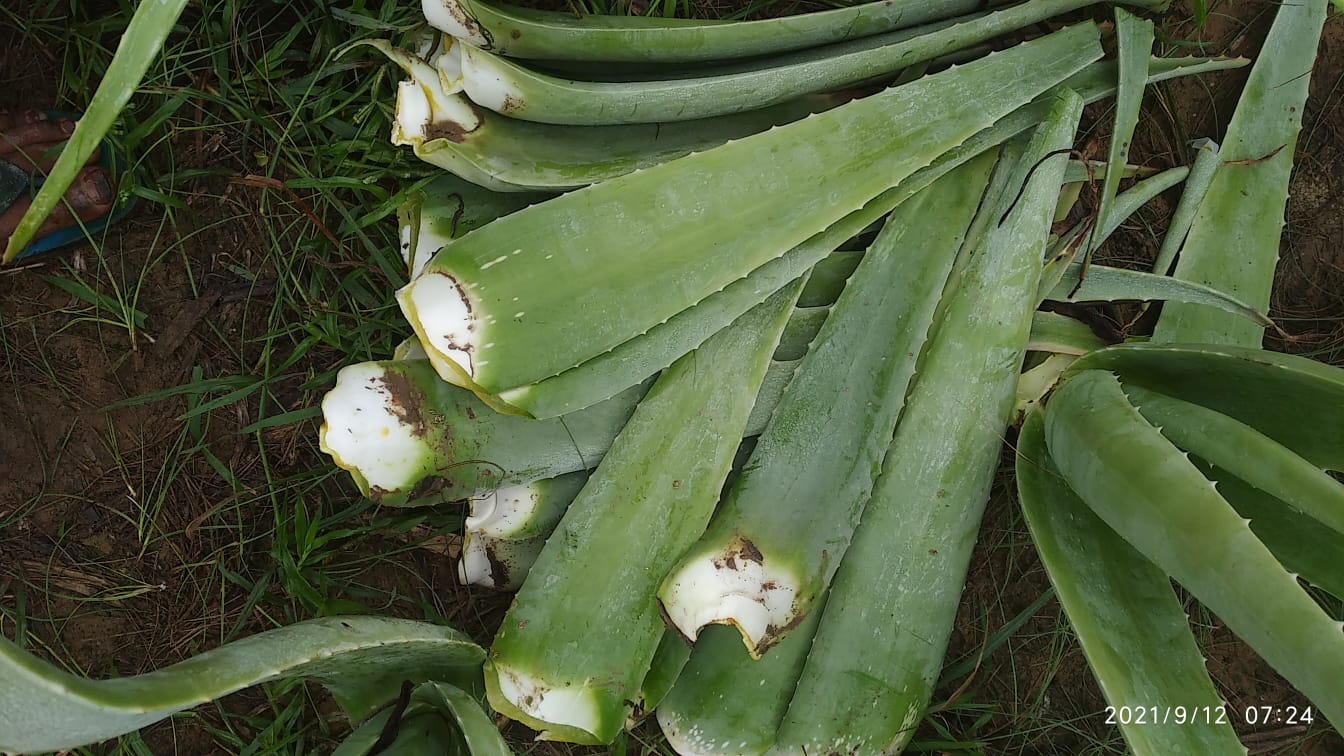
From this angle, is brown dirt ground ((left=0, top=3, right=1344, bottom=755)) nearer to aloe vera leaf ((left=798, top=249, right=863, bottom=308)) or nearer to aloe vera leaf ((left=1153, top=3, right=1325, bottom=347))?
aloe vera leaf ((left=1153, top=3, right=1325, bottom=347))

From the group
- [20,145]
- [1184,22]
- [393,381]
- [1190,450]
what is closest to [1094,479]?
[1190,450]

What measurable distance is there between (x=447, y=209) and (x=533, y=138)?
0.17 metres

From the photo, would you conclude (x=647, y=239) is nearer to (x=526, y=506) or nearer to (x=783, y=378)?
(x=783, y=378)

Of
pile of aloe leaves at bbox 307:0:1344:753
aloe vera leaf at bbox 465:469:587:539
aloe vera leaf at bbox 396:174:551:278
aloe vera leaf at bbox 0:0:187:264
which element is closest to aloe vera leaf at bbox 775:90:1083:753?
pile of aloe leaves at bbox 307:0:1344:753

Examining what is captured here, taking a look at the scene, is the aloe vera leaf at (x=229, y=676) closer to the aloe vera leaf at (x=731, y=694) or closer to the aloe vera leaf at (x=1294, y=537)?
the aloe vera leaf at (x=731, y=694)

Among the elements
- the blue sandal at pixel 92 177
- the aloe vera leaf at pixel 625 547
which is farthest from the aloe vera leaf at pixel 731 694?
the blue sandal at pixel 92 177

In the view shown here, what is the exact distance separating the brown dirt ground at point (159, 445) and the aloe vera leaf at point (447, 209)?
340 mm

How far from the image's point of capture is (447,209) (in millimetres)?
1227

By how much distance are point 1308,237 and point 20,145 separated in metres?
1.93

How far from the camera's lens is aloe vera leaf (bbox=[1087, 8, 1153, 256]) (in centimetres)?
116

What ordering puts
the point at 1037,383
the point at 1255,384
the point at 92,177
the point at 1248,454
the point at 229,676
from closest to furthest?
the point at 229,676
the point at 1248,454
the point at 1255,384
the point at 1037,383
the point at 92,177

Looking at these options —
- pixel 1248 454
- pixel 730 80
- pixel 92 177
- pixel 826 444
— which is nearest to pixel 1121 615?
pixel 1248 454

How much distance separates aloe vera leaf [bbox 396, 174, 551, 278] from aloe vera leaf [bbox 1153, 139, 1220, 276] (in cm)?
85

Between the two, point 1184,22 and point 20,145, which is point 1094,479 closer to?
point 1184,22
